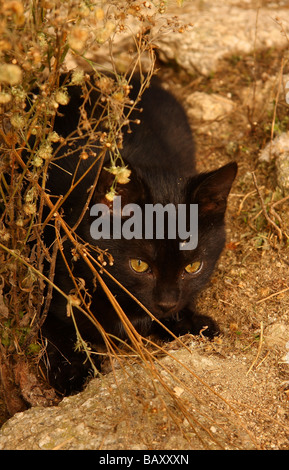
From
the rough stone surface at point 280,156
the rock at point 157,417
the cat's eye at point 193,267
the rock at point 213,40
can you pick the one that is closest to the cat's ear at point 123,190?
the cat's eye at point 193,267

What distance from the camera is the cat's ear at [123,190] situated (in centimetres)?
204

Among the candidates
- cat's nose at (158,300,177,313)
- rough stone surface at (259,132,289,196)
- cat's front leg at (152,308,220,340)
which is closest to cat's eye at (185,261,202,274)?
cat's nose at (158,300,177,313)

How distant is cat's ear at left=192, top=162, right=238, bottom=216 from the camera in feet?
7.25

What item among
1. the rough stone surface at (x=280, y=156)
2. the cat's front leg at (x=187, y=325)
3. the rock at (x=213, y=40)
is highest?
the rock at (x=213, y=40)

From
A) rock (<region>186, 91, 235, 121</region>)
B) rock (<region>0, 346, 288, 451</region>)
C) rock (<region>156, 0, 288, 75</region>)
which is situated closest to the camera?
rock (<region>0, 346, 288, 451</region>)

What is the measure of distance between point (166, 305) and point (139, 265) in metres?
0.21

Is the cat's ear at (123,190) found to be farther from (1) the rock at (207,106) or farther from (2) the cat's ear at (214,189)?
(1) the rock at (207,106)

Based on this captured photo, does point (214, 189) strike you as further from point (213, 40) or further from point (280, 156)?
point (213, 40)

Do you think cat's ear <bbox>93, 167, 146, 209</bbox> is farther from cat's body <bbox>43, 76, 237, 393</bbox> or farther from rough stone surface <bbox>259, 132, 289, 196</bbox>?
rough stone surface <bbox>259, 132, 289, 196</bbox>

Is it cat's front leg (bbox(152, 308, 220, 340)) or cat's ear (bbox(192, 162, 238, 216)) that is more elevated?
cat's ear (bbox(192, 162, 238, 216))

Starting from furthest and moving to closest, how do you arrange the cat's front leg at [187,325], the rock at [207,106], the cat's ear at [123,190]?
the rock at [207,106] < the cat's front leg at [187,325] < the cat's ear at [123,190]

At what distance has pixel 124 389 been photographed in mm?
2107

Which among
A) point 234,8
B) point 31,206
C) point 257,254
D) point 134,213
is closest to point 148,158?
point 134,213
